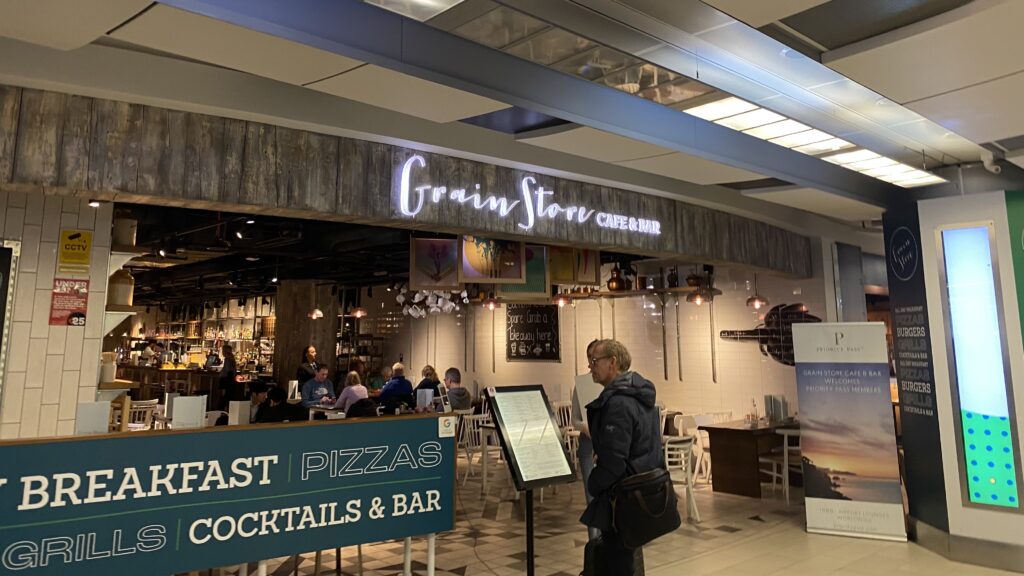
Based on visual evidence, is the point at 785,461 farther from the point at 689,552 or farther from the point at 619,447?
the point at 619,447

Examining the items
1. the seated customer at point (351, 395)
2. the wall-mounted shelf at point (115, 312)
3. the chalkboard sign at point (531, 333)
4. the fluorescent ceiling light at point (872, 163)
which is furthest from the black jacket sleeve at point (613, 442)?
the chalkboard sign at point (531, 333)

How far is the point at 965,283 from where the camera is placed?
560cm

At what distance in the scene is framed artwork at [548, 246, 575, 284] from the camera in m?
7.81

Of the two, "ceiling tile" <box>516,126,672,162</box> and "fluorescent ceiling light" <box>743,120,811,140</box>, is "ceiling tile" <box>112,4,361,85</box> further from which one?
"fluorescent ceiling light" <box>743,120,811,140</box>

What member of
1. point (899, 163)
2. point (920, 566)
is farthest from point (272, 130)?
point (920, 566)

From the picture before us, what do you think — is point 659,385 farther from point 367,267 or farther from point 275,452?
point 275,452

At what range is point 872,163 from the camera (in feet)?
16.8

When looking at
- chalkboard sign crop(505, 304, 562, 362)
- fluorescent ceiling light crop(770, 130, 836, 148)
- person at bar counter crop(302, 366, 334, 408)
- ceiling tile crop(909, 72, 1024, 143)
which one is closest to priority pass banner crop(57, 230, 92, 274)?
person at bar counter crop(302, 366, 334, 408)

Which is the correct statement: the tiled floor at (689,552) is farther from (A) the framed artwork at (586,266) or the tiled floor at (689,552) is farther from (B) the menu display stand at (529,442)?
(A) the framed artwork at (586,266)

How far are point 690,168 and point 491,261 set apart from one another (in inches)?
95.7

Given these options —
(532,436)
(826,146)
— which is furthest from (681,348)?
(532,436)

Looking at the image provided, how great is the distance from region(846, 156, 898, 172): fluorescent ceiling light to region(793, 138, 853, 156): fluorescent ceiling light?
18.4 inches

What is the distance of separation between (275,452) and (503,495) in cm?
473

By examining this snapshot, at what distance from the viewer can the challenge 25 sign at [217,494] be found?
120 inches
